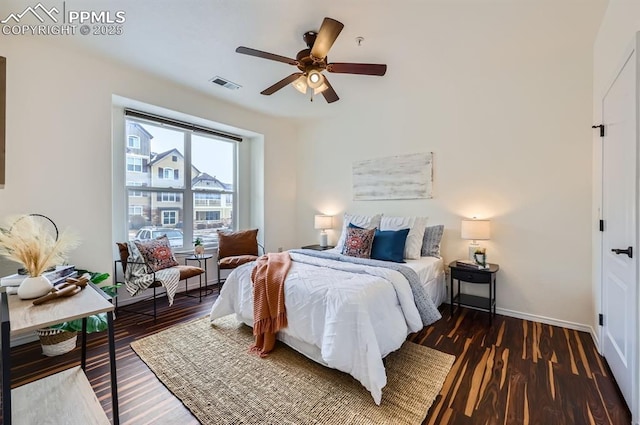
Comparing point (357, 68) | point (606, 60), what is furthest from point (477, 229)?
point (357, 68)

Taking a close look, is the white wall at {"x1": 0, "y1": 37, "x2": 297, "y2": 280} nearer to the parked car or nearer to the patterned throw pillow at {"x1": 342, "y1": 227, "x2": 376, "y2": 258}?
the parked car

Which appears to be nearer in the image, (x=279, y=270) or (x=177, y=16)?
(x=177, y=16)

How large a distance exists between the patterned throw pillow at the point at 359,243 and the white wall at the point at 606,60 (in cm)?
201

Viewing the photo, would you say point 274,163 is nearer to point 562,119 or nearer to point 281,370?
point 281,370

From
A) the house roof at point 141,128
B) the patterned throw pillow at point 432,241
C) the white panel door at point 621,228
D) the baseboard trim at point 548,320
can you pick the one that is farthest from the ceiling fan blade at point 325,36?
the baseboard trim at point 548,320

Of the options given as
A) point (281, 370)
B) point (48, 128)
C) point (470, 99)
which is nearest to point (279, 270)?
point (281, 370)

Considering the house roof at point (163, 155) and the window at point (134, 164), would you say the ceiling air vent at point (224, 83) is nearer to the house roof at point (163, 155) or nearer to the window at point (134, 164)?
the house roof at point (163, 155)

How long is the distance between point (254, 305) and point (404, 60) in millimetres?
2788

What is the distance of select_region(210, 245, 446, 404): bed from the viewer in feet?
5.87

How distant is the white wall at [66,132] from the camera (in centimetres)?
245

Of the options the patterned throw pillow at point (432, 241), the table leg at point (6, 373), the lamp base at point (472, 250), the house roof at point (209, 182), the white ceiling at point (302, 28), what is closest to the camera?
the table leg at point (6, 373)

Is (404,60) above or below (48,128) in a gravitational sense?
above

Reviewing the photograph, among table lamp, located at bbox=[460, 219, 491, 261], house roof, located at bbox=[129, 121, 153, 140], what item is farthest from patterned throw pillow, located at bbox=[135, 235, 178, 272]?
table lamp, located at bbox=[460, 219, 491, 261]

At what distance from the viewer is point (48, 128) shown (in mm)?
2615
